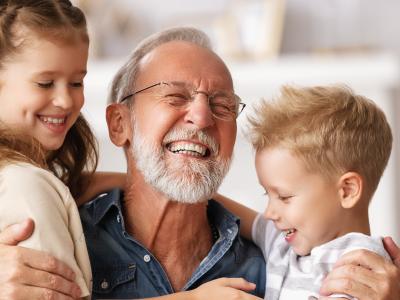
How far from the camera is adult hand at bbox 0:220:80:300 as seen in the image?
5.72 ft

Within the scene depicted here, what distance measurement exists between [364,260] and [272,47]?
3.23m

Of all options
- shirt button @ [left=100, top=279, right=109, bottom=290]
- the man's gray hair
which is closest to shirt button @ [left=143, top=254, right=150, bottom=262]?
shirt button @ [left=100, top=279, right=109, bottom=290]

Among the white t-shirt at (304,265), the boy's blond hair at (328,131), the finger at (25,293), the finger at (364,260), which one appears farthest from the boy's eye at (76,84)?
the finger at (364,260)

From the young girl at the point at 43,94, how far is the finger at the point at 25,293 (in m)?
0.07

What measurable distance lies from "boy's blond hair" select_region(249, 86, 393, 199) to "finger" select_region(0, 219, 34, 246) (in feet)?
2.06

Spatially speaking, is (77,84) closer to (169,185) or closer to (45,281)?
(169,185)

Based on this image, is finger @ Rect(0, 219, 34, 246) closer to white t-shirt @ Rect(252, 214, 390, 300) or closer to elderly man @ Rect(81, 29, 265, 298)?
elderly man @ Rect(81, 29, 265, 298)

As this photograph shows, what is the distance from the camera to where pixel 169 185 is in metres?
2.18

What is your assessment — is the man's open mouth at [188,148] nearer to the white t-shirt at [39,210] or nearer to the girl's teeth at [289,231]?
the girl's teeth at [289,231]

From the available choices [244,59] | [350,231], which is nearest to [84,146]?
[350,231]

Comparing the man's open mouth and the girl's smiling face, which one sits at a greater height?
the girl's smiling face

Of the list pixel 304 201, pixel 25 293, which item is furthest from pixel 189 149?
pixel 25 293

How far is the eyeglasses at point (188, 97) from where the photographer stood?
7.30ft

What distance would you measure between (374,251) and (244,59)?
10.4 feet
